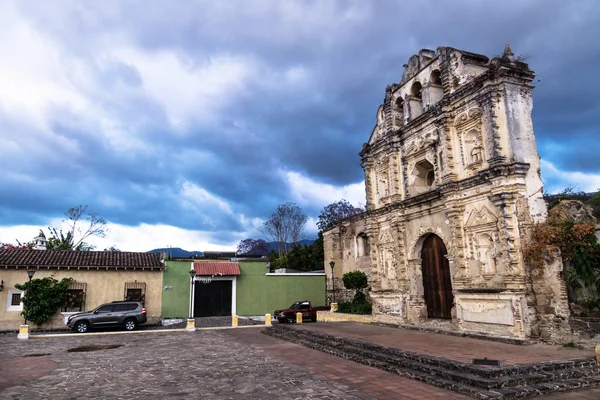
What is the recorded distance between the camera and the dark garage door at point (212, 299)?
25.7m

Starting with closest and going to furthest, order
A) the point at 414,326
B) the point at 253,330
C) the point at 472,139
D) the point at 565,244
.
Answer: the point at 565,244 < the point at 472,139 < the point at 414,326 < the point at 253,330

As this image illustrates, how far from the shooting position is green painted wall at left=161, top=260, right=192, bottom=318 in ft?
80.8

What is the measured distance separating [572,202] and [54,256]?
25082 mm

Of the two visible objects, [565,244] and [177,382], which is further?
[565,244]

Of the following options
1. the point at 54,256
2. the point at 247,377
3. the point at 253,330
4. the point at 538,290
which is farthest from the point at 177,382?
the point at 54,256

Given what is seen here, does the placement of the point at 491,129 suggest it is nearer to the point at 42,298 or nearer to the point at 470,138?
the point at 470,138

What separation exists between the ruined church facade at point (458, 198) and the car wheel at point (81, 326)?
13.5 m

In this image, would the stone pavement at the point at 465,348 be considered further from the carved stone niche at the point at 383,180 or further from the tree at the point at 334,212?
the tree at the point at 334,212

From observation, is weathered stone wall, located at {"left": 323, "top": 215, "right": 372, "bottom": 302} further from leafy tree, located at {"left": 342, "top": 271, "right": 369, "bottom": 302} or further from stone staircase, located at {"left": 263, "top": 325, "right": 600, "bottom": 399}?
stone staircase, located at {"left": 263, "top": 325, "right": 600, "bottom": 399}

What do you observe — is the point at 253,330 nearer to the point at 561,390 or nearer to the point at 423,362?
the point at 423,362

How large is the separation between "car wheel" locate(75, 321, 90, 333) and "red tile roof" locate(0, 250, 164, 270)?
14.5ft

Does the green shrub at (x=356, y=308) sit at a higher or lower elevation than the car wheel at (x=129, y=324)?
higher

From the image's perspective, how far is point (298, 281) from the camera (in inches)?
1094

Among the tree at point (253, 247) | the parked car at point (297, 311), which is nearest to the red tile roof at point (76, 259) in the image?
the parked car at point (297, 311)
